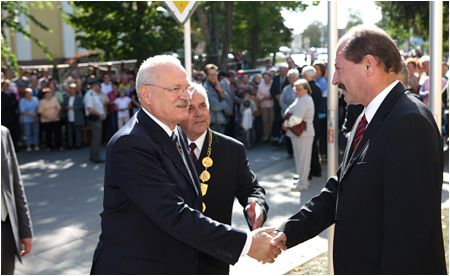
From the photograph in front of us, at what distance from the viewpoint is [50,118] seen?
648 inches

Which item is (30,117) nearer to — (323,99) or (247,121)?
(247,121)

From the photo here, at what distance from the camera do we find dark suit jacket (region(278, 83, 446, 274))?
272 centimetres

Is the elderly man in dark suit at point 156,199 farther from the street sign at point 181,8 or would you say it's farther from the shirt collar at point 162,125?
the street sign at point 181,8

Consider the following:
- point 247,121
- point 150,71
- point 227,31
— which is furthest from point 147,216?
point 227,31

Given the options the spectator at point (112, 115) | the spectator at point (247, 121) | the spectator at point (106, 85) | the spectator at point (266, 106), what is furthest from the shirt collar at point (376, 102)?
the spectator at point (106, 85)

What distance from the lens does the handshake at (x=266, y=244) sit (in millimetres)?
3730

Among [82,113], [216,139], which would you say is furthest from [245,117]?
[216,139]

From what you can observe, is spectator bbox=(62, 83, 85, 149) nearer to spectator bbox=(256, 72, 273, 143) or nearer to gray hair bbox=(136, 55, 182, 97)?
spectator bbox=(256, 72, 273, 143)

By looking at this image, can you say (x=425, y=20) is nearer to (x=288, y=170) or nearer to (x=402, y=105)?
(x=288, y=170)

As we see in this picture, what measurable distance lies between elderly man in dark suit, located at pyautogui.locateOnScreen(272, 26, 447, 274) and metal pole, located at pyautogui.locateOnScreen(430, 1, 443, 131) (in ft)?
5.69

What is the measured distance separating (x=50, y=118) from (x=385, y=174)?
1471 centimetres

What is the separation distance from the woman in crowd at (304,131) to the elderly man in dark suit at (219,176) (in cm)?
620

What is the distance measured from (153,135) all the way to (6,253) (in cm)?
189

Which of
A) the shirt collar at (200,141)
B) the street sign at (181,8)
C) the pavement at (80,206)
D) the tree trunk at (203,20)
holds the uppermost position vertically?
the tree trunk at (203,20)
